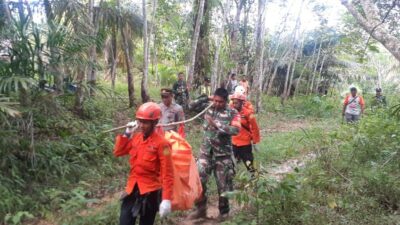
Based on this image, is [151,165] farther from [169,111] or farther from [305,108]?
[305,108]

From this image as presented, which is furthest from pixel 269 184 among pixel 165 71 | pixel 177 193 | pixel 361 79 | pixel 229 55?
pixel 361 79

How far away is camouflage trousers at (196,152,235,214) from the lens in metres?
5.45

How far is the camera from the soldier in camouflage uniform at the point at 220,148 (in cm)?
541

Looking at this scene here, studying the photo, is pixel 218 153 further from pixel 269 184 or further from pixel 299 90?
pixel 299 90

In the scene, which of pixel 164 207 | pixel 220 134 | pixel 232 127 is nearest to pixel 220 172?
pixel 220 134

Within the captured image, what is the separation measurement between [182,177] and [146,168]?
376mm

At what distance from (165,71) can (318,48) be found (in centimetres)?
1131

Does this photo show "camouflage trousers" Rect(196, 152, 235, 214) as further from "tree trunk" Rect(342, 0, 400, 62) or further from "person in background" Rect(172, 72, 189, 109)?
"person in background" Rect(172, 72, 189, 109)

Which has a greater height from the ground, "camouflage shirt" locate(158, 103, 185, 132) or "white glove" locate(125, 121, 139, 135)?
"white glove" locate(125, 121, 139, 135)

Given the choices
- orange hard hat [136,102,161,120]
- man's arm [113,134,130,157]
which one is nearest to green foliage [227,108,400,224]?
man's arm [113,134,130,157]

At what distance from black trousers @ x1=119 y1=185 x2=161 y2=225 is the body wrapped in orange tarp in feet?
0.61

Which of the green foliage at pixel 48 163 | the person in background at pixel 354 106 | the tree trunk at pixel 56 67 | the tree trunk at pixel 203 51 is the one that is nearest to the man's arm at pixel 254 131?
the green foliage at pixel 48 163

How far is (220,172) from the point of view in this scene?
546 cm

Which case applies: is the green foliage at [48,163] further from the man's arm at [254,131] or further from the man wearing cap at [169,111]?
the man's arm at [254,131]
